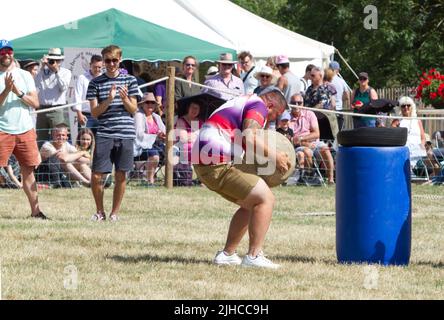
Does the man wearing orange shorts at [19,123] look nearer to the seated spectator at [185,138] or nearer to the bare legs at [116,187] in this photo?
the bare legs at [116,187]

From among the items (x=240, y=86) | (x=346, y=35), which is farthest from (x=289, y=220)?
(x=346, y=35)

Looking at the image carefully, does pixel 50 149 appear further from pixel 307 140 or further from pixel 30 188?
pixel 30 188

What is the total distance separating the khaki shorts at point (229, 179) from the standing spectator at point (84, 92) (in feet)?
26.2

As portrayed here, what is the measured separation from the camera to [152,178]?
17.4 metres

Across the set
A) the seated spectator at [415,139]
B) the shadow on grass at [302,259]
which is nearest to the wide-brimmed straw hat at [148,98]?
the seated spectator at [415,139]

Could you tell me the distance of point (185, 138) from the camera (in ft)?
56.9

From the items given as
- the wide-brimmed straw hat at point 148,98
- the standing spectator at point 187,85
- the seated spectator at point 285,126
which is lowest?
the seated spectator at point 285,126

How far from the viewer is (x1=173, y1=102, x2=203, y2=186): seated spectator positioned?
1733 centimetres

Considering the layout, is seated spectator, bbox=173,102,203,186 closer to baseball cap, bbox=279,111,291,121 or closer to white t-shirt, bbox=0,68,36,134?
baseball cap, bbox=279,111,291,121

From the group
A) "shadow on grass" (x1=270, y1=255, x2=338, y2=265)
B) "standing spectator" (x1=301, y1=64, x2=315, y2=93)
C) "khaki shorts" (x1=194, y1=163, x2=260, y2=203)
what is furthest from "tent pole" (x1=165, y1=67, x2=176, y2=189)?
"khaki shorts" (x1=194, y1=163, x2=260, y2=203)

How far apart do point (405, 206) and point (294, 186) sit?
7.99 meters

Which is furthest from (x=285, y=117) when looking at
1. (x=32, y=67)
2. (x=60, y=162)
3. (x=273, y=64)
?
(x=32, y=67)

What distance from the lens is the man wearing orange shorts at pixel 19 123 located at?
1277 centimetres

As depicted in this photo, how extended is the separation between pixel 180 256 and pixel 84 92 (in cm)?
791
